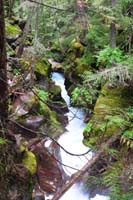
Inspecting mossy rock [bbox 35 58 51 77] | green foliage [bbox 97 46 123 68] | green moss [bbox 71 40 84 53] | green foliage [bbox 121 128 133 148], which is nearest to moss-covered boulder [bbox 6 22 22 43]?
mossy rock [bbox 35 58 51 77]

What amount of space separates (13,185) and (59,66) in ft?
41.5

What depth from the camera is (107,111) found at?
7859 millimetres

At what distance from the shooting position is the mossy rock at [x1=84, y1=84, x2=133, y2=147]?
25.7 ft

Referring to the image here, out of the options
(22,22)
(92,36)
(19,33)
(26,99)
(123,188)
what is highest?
(22,22)

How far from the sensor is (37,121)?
8.63 meters

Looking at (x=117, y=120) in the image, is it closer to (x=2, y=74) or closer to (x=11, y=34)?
(x=2, y=74)

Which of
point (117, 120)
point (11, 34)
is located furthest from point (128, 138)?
point (11, 34)

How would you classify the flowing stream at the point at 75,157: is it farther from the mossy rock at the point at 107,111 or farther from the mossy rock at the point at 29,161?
the mossy rock at the point at 29,161

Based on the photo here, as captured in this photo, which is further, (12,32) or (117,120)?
→ (12,32)

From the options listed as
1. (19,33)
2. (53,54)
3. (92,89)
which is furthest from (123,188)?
(53,54)

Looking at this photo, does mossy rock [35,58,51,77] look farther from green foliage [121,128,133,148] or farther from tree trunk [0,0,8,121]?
tree trunk [0,0,8,121]

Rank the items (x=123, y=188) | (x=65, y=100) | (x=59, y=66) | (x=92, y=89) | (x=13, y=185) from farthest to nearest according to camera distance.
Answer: (x=59, y=66) < (x=65, y=100) < (x=92, y=89) < (x=123, y=188) < (x=13, y=185)

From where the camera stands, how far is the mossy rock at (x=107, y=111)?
25.7 ft

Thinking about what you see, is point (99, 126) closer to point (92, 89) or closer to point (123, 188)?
point (92, 89)
